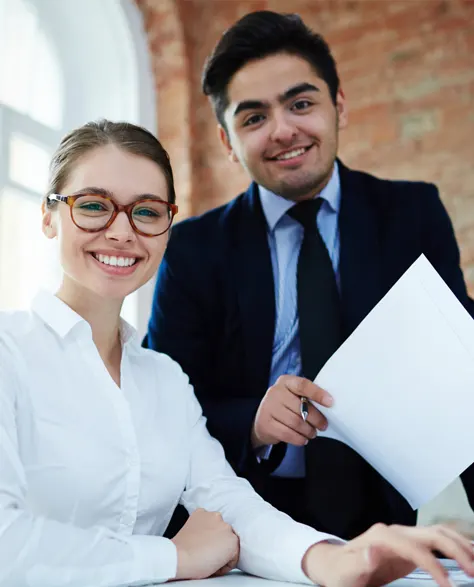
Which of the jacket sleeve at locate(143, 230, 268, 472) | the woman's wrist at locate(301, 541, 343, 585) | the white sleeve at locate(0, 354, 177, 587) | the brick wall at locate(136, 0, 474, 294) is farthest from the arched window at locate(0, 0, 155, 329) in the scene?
the woman's wrist at locate(301, 541, 343, 585)

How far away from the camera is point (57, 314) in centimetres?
115

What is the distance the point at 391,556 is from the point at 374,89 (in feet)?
9.68

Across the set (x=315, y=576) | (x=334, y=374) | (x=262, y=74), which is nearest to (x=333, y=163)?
(x=262, y=74)

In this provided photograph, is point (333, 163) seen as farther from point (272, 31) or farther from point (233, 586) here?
point (233, 586)

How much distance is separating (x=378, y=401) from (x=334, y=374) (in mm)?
80

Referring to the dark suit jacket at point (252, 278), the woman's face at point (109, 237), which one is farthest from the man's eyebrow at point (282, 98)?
the woman's face at point (109, 237)

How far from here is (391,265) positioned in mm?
1598

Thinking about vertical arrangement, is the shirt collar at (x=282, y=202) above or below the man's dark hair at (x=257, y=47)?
below

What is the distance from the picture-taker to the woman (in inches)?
34.4

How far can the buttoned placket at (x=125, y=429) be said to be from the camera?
1.08m

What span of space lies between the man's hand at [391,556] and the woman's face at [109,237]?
557 millimetres

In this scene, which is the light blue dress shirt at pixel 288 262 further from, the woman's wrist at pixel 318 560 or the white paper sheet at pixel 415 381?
the woman's wrist at pixel 318 560

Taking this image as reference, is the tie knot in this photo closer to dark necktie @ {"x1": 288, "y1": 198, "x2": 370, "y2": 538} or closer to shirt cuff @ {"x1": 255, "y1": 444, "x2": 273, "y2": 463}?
dark necktie @ {"x1": 288, "y1": 198, "x2": 370, "y2": 538}

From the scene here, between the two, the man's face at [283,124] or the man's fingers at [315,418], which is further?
the man's face at [283,124]
